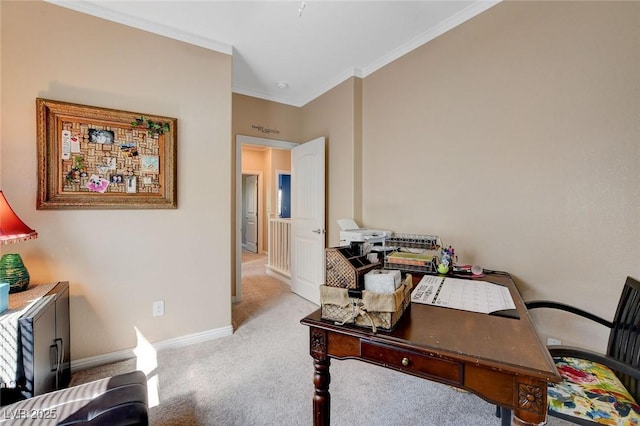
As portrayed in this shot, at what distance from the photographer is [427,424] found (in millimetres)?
1558

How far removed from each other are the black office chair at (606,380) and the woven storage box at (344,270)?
92 cm

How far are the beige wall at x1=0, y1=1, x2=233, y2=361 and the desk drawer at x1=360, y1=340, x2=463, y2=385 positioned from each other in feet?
6.72

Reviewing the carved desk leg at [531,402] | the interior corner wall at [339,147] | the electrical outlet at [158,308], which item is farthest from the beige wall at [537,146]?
the electrical outlet at [158,308]

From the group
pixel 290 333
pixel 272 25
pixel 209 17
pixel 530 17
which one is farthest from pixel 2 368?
pixel 530 17

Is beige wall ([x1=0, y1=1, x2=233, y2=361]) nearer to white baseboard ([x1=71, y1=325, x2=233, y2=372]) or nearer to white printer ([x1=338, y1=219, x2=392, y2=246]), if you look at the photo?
white baseboard ([x1=71, y1=325, x2=233, y2=372])

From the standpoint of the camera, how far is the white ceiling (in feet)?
6.97

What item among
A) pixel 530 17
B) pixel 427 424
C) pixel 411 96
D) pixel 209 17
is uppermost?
pixel 209 17

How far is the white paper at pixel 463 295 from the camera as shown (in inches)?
48.6

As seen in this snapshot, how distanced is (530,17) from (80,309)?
3844 mm

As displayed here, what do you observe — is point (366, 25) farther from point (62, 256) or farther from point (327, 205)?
point (62, 256)

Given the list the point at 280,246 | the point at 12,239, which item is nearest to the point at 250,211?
the point at 280,246

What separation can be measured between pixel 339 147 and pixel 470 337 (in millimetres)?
2729

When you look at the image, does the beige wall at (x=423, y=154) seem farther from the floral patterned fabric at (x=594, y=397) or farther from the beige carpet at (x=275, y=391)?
the floral patterned fabric at (x=594, y=397)

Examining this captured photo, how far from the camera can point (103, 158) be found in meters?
2.18
